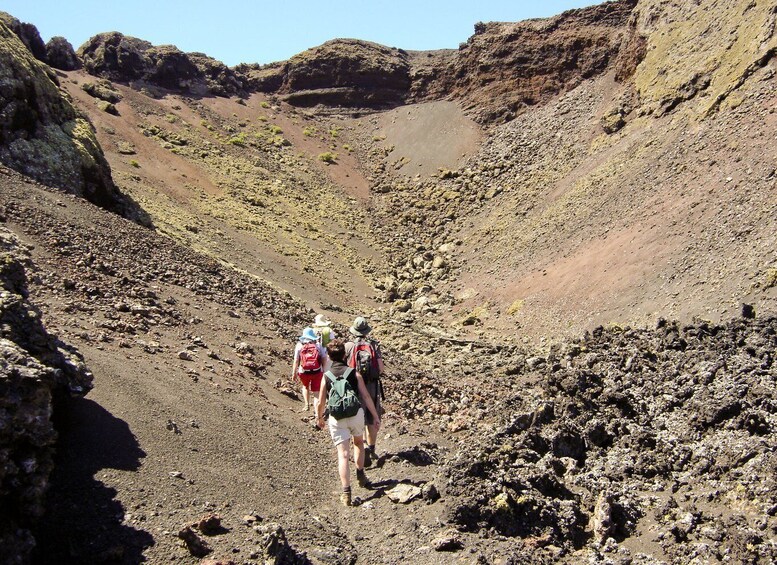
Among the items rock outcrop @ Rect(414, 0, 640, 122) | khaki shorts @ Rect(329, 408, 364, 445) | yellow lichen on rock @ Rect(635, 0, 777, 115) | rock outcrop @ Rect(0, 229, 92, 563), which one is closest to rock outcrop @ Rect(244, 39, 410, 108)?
rock outcrop @ Rect(414, 0, 640, 122)

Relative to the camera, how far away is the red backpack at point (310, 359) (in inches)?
329

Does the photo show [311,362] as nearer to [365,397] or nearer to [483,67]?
[365,397]

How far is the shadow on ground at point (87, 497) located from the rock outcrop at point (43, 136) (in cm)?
1404

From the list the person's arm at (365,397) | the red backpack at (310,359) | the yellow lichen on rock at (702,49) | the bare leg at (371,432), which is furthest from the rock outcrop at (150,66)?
the person's arm at (365,397)

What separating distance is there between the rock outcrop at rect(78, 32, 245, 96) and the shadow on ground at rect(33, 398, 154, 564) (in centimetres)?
4419

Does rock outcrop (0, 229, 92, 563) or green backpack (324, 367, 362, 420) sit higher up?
green backpack (324, 367, 362, 420)

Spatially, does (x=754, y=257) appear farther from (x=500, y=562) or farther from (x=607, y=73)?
(x=607, y=73)

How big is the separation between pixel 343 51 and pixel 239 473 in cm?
5168

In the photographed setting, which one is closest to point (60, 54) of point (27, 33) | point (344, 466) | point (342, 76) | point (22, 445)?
point (27, 33)

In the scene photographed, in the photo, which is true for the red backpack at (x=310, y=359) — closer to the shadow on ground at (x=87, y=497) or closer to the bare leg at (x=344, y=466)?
the bare leg at (x=344, y=466)

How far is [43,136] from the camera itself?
19.7 metres

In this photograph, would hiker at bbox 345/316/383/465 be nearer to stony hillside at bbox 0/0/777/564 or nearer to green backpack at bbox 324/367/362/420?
green backpack at bbox 324/367/362/420

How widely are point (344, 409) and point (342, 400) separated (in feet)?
0.29

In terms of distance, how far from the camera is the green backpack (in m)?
6.93
